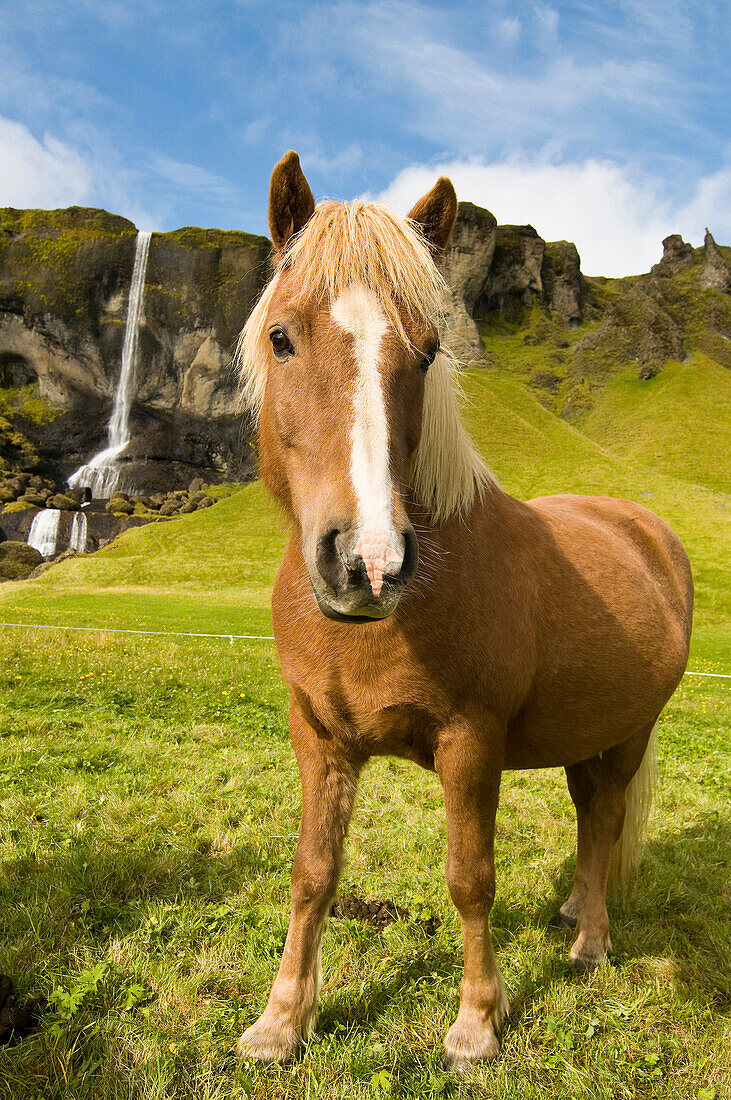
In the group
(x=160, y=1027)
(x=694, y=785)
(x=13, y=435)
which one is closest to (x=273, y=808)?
(x=160, y=1027)

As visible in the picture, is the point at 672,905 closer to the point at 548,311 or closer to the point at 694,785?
the point at 694,785

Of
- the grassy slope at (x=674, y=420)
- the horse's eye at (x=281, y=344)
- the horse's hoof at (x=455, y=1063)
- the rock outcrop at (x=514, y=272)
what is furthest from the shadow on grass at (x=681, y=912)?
the rock outcrop at (x=514, y=272)

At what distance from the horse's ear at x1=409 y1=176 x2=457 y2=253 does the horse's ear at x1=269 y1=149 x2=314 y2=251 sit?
0.48 metres

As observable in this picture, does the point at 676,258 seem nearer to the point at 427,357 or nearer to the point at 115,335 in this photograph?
the point at 115,335

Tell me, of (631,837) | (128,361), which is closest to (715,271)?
(128,361)

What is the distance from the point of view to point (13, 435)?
212ft

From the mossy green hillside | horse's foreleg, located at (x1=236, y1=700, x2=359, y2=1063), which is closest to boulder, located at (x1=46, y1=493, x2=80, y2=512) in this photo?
the mossy green hillside

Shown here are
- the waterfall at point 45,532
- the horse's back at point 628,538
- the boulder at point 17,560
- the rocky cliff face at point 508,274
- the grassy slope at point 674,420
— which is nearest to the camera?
the horse's back at point 628,538

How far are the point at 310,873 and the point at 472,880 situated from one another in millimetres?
809

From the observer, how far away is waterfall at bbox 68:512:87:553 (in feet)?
170

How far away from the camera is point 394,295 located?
2.41 meters

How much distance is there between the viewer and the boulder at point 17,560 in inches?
1745

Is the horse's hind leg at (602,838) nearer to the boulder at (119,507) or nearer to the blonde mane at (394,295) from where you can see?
the blonde mane at (394,295)

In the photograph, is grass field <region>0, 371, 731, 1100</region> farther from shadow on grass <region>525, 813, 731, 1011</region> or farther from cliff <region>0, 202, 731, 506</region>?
cliff <region>0, 202, 731, 506</region>
